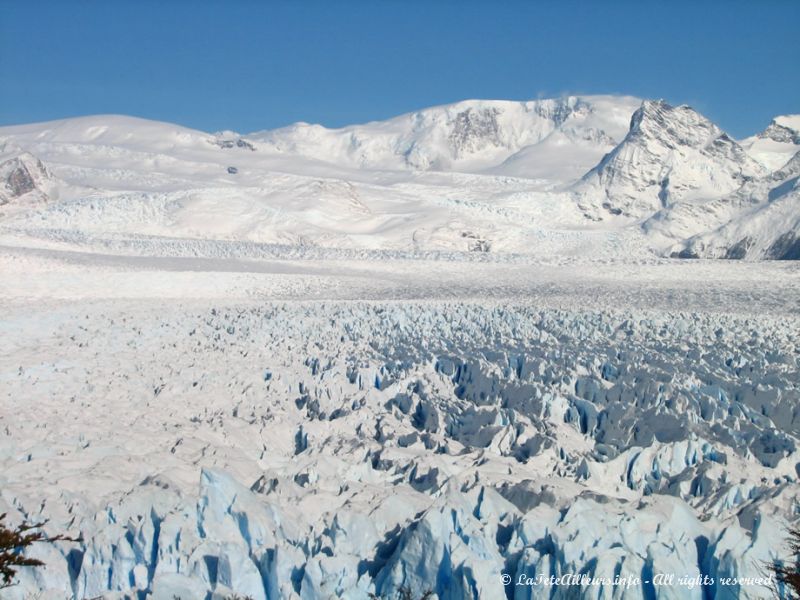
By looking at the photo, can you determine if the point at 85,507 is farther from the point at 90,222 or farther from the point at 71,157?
the point at 71,157

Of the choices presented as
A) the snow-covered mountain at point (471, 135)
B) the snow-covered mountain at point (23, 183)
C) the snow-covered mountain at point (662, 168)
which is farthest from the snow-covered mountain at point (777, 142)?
the snow-covered mountain at point (23, 183)

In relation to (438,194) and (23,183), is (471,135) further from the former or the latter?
(23,183)

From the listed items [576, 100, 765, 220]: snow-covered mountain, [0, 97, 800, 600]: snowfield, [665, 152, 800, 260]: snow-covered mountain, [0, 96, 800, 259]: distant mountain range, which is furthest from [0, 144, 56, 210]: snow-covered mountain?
[665, 152, 800, 260]: snow-covered mountain

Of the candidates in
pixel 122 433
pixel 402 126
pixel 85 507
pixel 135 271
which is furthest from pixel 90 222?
pixel 402 126

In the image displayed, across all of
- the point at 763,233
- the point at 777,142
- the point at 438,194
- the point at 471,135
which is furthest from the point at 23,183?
the point at 471,135

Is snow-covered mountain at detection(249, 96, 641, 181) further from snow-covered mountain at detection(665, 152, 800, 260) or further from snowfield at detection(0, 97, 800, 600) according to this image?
snowfield at detection(0, 97, 800, 600)

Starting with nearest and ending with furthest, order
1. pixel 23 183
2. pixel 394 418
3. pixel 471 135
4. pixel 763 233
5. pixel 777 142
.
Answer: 1. pixel 394 418
2. pixel 763 233
3. pixel 23 183
4. pixel 777 142
5. pixel 471 135

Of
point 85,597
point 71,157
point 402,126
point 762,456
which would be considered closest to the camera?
point 85,597

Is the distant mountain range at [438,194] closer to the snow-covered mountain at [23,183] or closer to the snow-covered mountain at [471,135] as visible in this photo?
the snow-covered mountain at [23,183]
